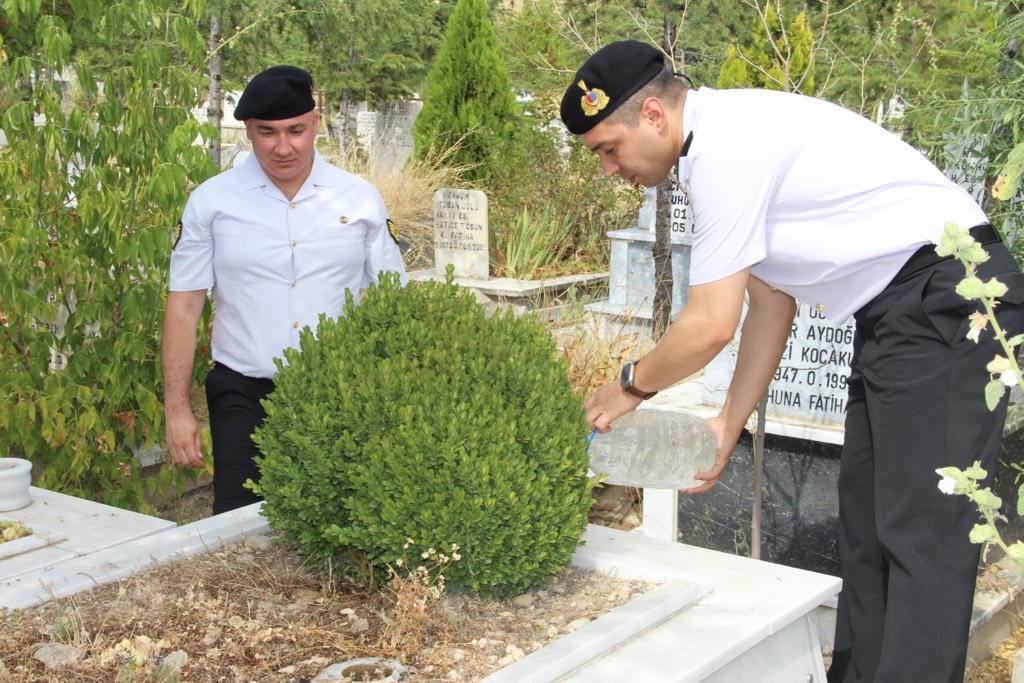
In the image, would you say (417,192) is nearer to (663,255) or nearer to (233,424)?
(663,255)

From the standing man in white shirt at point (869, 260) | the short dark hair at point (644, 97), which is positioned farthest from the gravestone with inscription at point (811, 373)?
the short dark hair at point (644, 97)

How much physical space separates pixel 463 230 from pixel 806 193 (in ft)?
27.5

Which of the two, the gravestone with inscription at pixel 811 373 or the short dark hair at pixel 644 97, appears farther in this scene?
the gravestone with inscription at pixel 811 373

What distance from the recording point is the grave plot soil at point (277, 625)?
8.00 feet

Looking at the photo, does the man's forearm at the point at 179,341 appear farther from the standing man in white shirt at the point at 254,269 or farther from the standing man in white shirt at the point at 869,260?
the standing man in white shirt at the point at 869,260

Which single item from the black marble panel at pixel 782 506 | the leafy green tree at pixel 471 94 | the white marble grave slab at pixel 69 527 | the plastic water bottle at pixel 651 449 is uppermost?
the leafy green tree at pixel 471 94

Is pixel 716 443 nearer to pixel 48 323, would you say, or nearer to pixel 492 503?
pixel 492 503

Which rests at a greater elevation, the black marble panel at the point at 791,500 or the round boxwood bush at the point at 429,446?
the round boxwood bush at the point at 429,446

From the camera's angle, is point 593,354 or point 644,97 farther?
point 593,354

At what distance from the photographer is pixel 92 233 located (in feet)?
14.4

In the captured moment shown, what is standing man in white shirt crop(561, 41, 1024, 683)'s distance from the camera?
98.3 inches

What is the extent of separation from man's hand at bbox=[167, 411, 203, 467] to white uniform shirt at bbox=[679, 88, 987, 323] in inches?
65.7

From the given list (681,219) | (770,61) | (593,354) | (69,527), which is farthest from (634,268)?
(69,527)

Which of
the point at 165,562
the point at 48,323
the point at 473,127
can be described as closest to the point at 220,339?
the point at 165,562
